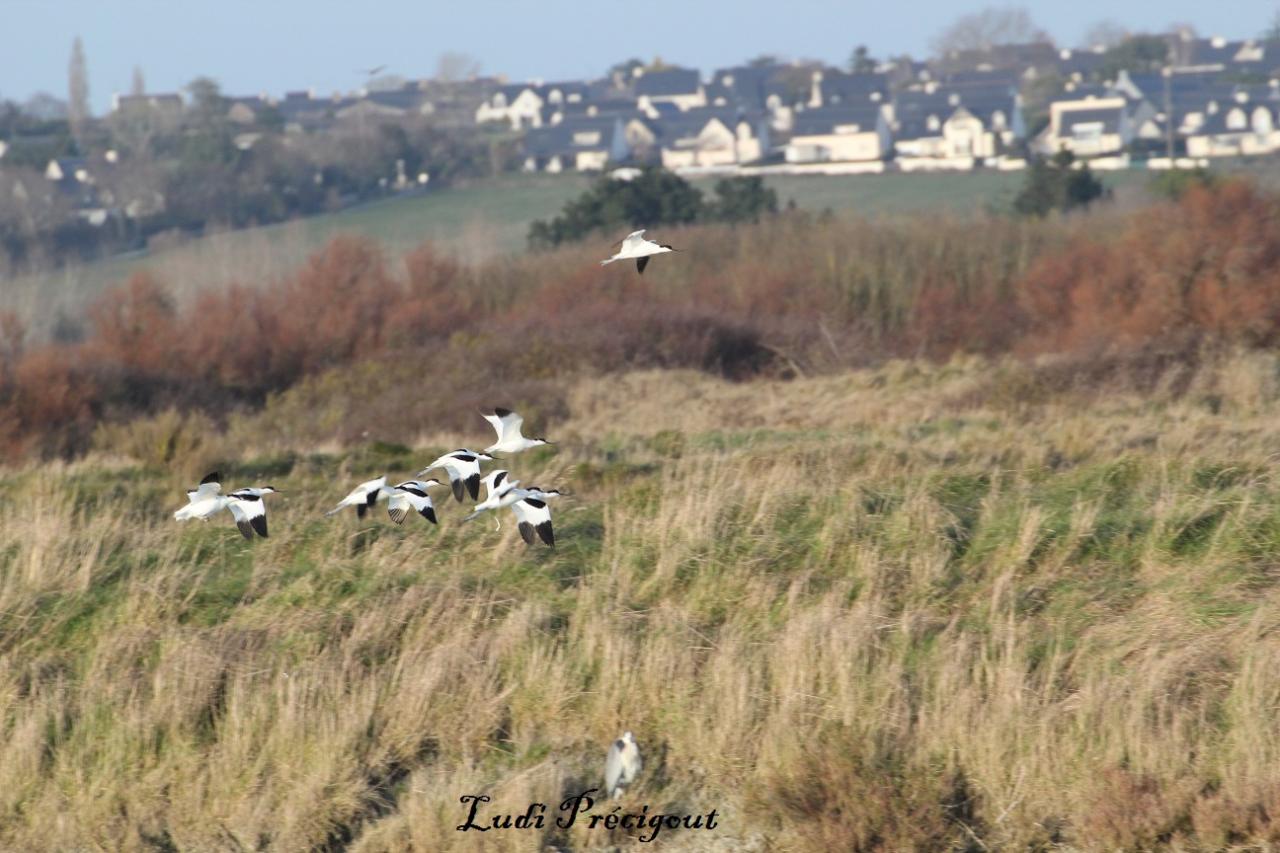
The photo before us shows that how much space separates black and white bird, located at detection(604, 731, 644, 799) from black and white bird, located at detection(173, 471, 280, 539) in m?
2.26

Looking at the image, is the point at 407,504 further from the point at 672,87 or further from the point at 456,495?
the point at 672,87

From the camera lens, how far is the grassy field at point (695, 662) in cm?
734

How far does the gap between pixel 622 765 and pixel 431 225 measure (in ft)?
137

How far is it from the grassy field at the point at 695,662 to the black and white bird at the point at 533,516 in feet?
1.38

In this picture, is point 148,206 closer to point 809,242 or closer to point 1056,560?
point 809,242

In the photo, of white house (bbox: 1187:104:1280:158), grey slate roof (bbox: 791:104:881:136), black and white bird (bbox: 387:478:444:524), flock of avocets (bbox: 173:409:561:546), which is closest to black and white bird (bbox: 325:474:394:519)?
flock of avocets (bbox: 173:409:561:546)

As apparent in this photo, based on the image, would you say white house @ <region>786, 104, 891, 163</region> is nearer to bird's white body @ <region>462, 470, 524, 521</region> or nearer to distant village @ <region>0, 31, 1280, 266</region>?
distant village @ <region>0, 31, 1280, 266</region>

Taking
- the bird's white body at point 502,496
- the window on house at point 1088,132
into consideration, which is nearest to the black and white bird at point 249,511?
the bird's white body at point 502,496

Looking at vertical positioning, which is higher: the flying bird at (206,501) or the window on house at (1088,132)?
the flying bird at (206,501)

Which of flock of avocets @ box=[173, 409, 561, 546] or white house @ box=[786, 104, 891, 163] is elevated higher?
flock of avocets @ box=[173, 409, 561, 546]

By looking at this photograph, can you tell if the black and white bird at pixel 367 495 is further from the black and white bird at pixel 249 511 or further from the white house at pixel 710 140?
the white house at pixel 710 140

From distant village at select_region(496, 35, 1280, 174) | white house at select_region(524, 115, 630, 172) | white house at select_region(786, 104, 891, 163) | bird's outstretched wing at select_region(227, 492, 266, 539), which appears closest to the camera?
bird's outstretched wing at select_region(227, 492, 266, 539)

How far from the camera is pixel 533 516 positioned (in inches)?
336

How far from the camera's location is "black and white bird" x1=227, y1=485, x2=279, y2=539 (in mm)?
8852
